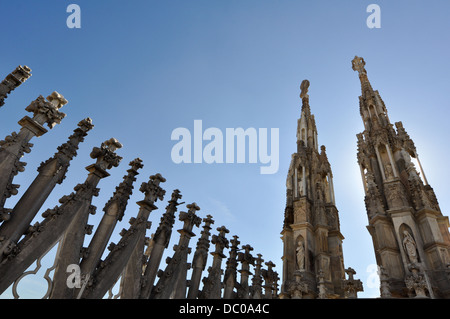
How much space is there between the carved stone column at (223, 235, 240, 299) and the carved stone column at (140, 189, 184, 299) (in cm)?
438

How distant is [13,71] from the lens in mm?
8992

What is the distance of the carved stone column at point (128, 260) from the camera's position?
27.6 ft

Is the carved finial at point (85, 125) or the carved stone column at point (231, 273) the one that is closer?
the carved finial at point (85, 125)

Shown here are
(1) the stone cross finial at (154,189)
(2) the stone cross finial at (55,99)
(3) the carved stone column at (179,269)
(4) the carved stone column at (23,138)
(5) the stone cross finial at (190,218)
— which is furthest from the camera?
(5) the stone cross finial at (190,218)

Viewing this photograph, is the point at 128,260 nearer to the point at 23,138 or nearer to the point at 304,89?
the point at 23,138

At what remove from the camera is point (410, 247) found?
11.7 m

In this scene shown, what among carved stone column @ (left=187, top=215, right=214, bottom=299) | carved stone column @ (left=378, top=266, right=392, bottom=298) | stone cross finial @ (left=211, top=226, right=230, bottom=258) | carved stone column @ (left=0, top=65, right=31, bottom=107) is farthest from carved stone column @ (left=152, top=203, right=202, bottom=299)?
carved stone column @ (left=0, top=65, right=31, bottom=107)

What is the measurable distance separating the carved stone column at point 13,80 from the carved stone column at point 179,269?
713cm

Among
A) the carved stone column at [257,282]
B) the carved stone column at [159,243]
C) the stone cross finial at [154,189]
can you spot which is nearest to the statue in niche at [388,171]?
the carved stone column at [257,282]

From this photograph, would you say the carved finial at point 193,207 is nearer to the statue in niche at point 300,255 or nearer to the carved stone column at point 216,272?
the carved stone column at point 216,272
